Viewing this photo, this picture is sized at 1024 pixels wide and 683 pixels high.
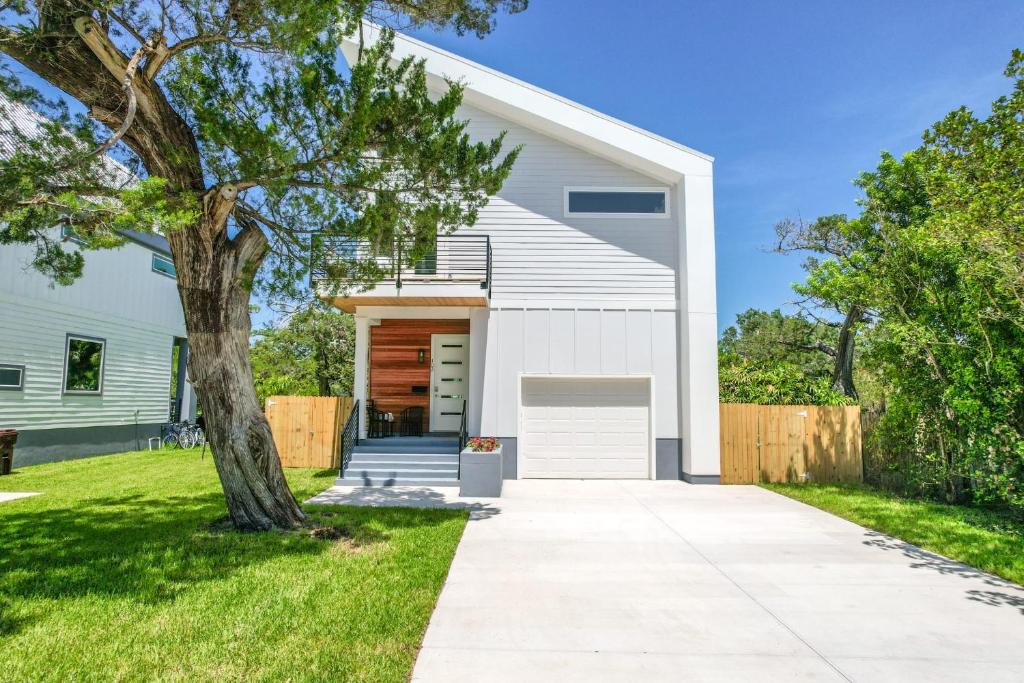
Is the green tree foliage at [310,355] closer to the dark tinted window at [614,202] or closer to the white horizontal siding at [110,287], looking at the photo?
the white horizontal siding at [110,287]

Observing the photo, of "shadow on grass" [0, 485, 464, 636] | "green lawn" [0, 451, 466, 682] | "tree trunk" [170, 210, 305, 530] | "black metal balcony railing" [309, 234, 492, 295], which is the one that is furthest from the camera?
"black metal balcony railing" [309, 234, 492, 295]

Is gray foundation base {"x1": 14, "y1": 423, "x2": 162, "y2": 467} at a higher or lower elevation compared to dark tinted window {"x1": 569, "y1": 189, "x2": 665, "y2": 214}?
lower

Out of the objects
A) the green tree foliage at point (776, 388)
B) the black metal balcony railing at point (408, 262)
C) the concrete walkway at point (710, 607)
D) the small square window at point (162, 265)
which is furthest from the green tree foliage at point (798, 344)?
the small square window at point (162, 265)

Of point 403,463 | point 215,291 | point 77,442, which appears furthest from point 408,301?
point 77,442

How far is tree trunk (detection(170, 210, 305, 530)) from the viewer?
6.12 meters

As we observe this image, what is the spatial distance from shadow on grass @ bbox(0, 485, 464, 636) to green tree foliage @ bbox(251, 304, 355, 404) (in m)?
11.0

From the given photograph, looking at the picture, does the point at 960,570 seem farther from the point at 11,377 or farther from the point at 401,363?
the point at 11,377

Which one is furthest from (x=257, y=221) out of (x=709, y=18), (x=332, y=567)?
(x=709, y=18)

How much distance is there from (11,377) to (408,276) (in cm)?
908

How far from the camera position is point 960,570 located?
535 centimetres

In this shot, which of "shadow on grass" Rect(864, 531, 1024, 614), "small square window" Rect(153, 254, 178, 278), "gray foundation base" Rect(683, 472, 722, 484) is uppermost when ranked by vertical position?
"small square window" Rect(153, 254, 178, 278)

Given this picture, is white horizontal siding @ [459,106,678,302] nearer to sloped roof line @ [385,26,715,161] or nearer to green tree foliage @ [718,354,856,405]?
sloped roof line @ [385,26,715,161]

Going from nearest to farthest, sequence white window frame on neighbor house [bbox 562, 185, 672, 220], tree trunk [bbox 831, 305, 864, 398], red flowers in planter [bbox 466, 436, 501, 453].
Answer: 1. red flowers in planter [bbox 466, 436, 501, 453]
2. white window frame on neighbor house [bbox 562, 185, 672, 220]
3. tree trunk [bbox 831, 305, 864, 398]

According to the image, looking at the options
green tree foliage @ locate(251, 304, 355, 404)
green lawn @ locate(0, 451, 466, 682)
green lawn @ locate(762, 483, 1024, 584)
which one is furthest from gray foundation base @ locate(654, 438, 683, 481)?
green tree foliage @ locate(251, 304, 355, 404)
